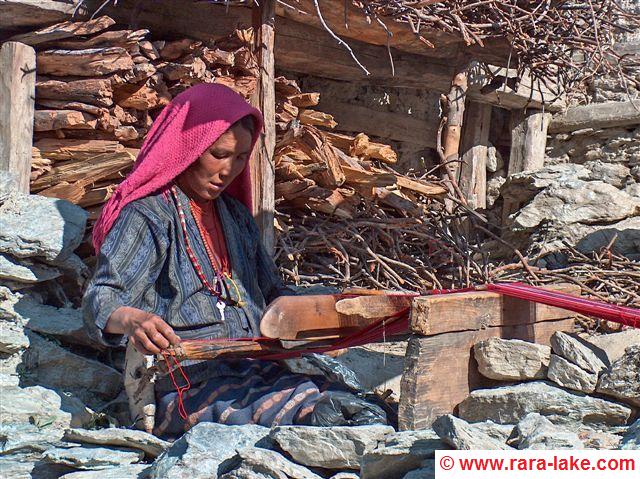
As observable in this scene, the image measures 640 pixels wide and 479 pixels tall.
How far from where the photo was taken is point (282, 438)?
9.63 ft

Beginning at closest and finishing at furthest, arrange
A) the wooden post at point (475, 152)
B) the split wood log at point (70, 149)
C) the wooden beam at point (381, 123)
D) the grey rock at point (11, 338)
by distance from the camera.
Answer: the grey rock at point (11, 338)
the split wood log at point (70, 149)
the wooden beam at point (381, 123)
the wooden post at point (475, 152)

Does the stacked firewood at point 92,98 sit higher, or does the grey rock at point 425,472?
the stacked firewood at point 92,98

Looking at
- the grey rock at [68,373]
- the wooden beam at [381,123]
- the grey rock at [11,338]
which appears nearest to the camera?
the grey rock at [11,338]

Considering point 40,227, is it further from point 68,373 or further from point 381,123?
point 381,123

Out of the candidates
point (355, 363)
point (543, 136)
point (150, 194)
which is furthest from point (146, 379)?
point (543, 136)

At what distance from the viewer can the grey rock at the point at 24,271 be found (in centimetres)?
416

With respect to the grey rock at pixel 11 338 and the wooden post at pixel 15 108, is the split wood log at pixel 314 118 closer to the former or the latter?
the wooden post at pixel 15 108

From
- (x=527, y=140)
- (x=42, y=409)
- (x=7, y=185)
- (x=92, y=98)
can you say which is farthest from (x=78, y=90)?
(x=527, y=140)

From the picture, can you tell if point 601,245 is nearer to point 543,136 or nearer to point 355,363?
point 543,136

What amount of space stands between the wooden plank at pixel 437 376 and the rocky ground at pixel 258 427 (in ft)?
0.18

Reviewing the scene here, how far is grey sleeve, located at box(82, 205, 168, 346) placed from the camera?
10.7 feet

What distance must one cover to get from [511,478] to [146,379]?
Answer: 4.81 ft

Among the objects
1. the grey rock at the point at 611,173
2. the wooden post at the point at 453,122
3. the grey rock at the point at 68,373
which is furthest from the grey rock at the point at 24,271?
the grey rock at the point at 611,173

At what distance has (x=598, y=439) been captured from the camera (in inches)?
117
